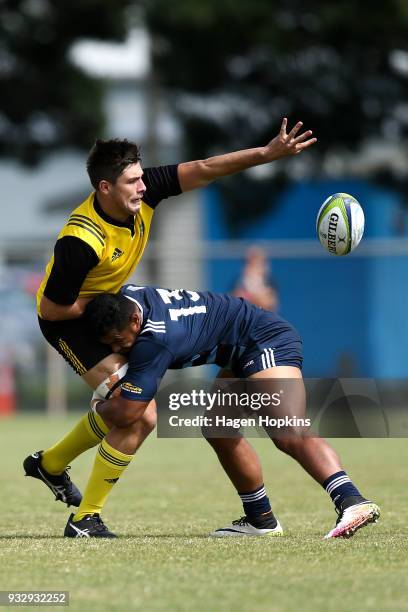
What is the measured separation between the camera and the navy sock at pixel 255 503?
7355 mm

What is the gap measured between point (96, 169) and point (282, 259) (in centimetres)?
1292

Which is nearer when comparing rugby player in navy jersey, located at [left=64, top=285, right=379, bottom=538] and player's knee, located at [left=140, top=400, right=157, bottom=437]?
rugby player in navy jersey, located at [left=64, top=285, right=379, bottom=538]

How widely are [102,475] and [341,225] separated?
2.21 metres

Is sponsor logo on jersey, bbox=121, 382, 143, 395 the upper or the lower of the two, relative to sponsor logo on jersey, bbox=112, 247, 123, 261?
lower

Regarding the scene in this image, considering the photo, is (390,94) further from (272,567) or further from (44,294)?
(272,567)

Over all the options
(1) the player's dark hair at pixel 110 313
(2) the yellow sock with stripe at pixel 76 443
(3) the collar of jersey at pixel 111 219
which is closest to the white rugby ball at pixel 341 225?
(3) the collar of jersey at pixel 111 219

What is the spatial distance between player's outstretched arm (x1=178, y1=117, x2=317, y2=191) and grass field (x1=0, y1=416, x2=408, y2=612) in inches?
82.7

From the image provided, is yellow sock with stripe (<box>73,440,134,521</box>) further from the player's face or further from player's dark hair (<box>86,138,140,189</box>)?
player's dark hair (<box>86,138,140,189</box>)

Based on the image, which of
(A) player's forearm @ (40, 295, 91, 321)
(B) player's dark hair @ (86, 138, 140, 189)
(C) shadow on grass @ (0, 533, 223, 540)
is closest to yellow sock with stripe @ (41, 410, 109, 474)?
(C) shadow on grass @ (0, 533, 223, 540)

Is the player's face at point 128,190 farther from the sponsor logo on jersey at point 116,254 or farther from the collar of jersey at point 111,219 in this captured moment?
the sponsor logo on jersey at point 116,254

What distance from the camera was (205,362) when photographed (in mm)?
7211

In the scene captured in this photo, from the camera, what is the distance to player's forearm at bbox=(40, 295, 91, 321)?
7020 mm

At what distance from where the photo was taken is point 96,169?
23.4ft
